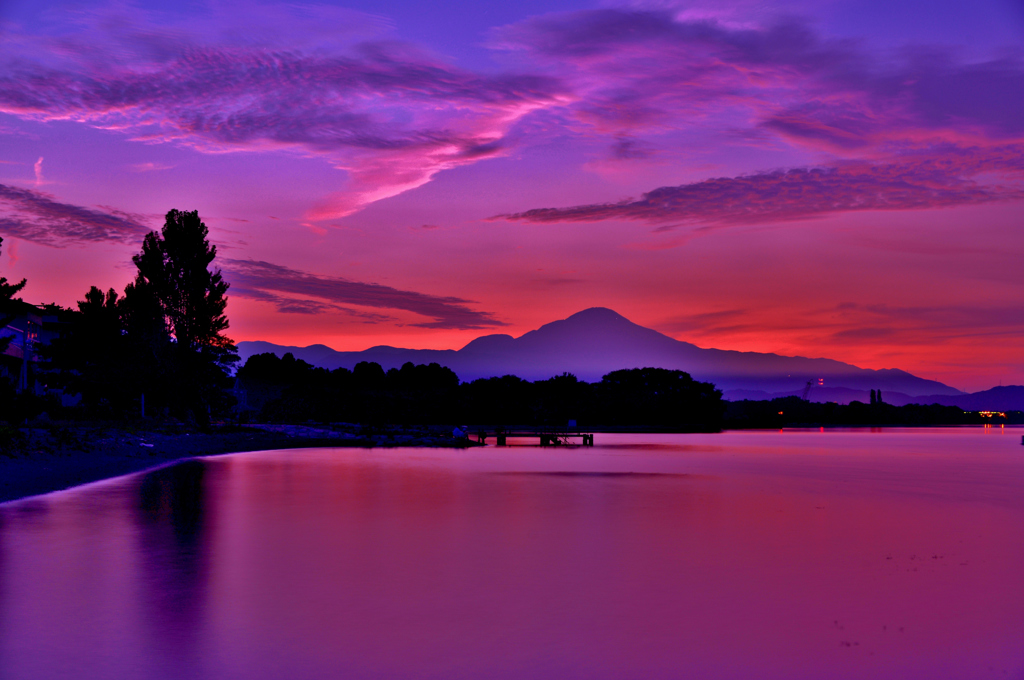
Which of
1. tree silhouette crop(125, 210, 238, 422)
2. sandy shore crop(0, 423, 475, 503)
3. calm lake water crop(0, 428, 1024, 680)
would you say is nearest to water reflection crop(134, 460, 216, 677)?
calm lake water crop(0, 428, 1024, 680)

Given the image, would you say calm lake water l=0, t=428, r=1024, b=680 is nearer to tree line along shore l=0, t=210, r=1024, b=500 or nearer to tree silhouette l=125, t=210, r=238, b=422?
tree line along shore l=0, t=210, r=1024, b=500

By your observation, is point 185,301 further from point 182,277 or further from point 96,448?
point 96,448

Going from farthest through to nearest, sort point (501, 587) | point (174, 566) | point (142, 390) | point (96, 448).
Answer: point (142, 390), point (96, 448), point (174, 566), point (501, 587)

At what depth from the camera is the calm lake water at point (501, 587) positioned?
385 inches

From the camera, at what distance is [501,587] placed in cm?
1416

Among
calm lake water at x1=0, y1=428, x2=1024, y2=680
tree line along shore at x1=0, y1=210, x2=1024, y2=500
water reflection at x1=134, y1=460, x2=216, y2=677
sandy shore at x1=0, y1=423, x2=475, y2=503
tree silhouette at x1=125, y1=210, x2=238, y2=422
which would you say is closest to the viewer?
calm lake water at x1=0, y1=428, x2=1024, y2=680

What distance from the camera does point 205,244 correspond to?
67.9 m

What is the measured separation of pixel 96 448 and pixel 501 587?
35.0 metres

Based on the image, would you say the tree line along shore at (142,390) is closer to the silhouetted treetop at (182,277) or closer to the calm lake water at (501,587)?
the silhouetted treetop at (182,277)

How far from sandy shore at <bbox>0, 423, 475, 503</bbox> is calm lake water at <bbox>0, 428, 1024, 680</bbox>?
374 cm

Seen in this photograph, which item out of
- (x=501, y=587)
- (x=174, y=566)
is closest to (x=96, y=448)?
(x=174, y=566)

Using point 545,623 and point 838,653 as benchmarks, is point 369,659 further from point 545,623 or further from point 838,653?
point 838,653

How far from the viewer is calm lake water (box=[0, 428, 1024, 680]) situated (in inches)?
385

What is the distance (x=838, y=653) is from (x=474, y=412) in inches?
5928
